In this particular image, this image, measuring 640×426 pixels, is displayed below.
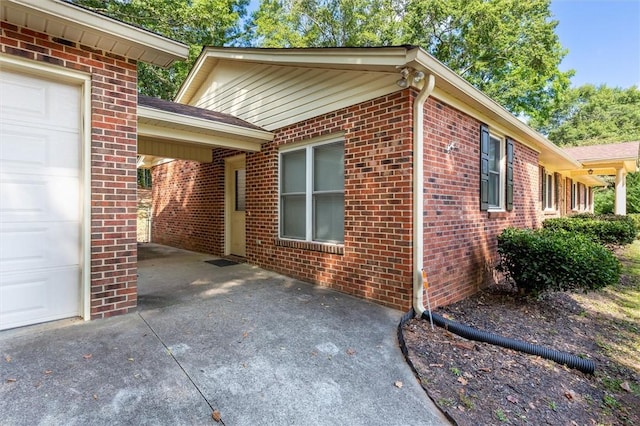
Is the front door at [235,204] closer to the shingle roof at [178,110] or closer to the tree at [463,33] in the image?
the shingle roof at [178,110]

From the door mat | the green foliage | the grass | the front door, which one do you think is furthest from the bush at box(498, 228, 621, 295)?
the green foliage

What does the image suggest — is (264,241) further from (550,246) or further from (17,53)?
(550,246)

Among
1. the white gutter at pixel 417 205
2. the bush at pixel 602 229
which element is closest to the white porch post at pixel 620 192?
the bush at pixel 602 229

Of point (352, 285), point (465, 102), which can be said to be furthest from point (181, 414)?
point (465, 102)

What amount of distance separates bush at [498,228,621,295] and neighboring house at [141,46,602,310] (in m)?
0.61

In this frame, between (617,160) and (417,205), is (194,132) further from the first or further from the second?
(617,160)

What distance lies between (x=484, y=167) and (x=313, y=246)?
126 inches

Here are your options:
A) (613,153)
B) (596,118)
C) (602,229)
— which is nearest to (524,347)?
(602,229)

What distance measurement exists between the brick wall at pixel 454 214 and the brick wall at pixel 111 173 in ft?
11.3

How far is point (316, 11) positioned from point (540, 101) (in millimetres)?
12783

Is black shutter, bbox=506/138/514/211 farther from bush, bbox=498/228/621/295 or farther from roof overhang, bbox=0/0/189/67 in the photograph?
roof overhang, bbox=0/0/189/67

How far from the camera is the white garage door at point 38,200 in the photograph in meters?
2.88

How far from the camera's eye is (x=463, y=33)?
15.9 metres

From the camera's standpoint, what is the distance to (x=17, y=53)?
282cm
